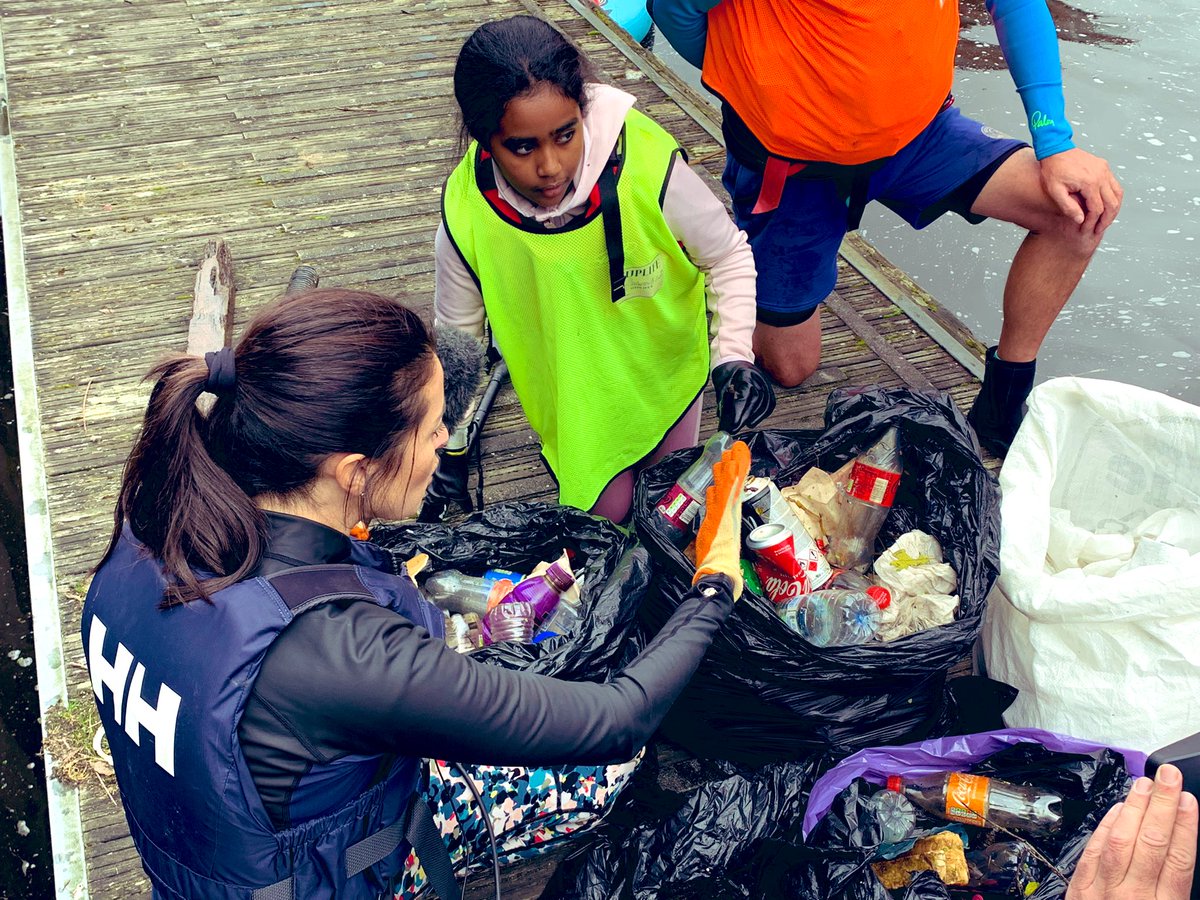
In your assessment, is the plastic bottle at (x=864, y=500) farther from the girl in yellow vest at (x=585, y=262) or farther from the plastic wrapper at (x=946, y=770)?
the plastic wrapper at (x=946, y=770)

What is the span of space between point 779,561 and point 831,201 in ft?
4.02

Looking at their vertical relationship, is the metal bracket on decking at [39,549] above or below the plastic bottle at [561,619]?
below

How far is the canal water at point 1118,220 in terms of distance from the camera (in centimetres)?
400

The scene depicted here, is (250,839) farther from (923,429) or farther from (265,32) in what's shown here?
(265,32)

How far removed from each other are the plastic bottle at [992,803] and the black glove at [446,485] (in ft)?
4.37

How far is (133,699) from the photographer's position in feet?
4.60

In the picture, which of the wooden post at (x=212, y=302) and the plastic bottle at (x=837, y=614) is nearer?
the plastic bottle at (x=837, y=614)

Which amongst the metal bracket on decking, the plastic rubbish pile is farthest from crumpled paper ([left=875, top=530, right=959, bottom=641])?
the metal bracket on decking

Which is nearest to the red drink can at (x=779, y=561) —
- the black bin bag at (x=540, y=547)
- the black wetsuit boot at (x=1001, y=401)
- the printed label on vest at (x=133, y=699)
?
the black bin bag at (x=540, y=547)

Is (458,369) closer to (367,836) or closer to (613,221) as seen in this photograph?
(613,221)

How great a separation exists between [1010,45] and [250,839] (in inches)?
98.0

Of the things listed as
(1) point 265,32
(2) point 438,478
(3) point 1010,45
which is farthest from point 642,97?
(2) point 438,478

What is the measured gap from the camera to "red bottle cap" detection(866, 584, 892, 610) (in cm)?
218

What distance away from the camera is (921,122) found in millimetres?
2600
